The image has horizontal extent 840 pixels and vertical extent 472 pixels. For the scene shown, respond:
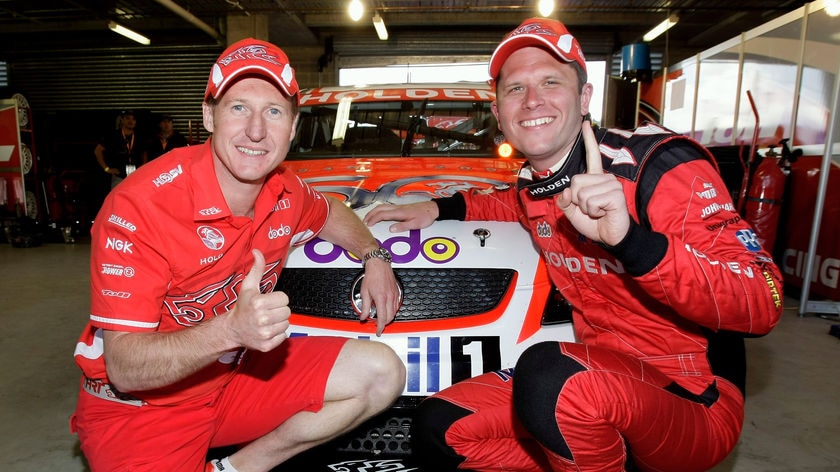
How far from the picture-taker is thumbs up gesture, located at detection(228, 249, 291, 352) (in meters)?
1.11

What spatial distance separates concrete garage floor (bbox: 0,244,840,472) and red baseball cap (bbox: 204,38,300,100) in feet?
5.24

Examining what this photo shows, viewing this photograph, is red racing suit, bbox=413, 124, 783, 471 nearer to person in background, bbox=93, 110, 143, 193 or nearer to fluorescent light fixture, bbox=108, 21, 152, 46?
person in background, bbox=93, 110, 143, 193

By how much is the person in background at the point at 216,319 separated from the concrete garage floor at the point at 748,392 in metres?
0.90

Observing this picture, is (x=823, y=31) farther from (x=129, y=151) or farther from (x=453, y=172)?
(x=129, y=151)

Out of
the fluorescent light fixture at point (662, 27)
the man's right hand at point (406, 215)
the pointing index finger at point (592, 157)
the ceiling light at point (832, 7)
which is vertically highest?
the fluorescent light fixture at point (662, 27)

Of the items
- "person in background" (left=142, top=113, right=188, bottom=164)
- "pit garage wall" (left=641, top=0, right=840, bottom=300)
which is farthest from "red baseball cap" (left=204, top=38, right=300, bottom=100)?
"person in background" (left=142, top=113, right=188, bottom=164)

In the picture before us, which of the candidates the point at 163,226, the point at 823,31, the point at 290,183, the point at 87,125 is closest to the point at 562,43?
the point at 290,183

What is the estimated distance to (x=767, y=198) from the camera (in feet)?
15.4

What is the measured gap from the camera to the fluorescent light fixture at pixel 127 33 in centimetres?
1092

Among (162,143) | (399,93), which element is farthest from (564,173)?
(162,143)

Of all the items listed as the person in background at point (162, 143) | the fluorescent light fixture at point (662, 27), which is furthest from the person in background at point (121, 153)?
the fluorescent light fixture at point (662, 27)

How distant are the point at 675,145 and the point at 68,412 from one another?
9.20ft

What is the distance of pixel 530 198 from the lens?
1.71 metres

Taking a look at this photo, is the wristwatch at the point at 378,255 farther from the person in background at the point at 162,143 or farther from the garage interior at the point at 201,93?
the person in background at the point at 162,143
